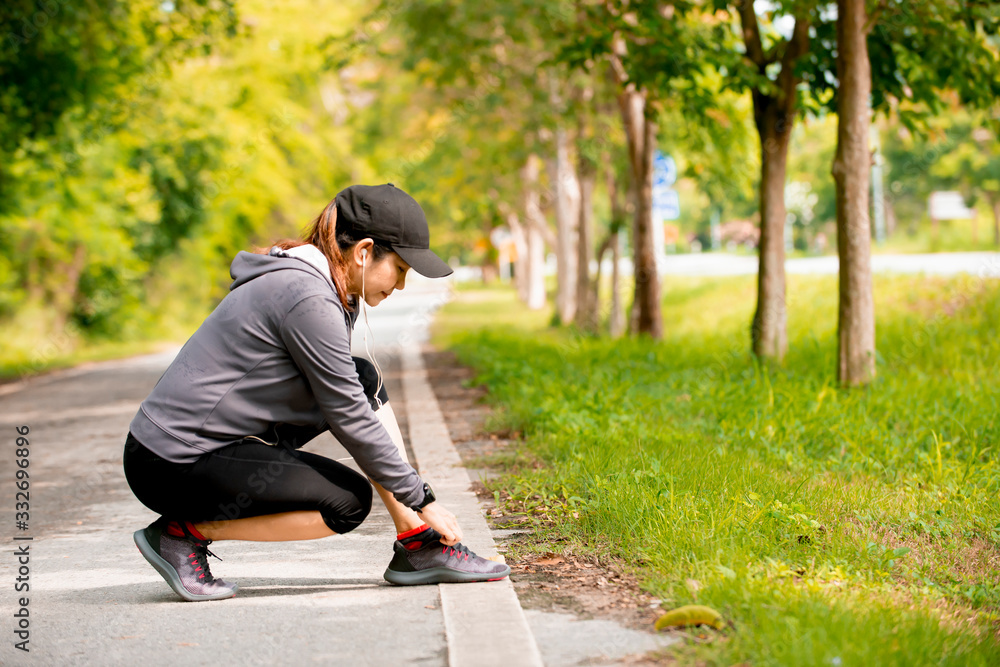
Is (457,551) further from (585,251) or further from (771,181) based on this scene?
(585,251)

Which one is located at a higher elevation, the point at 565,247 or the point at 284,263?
the point at 565,247

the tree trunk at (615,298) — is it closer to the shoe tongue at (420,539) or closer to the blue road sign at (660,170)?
the blue road sign at (660,170)

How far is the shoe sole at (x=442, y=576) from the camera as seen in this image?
13.1ft

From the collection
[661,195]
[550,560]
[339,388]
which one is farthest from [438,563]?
[661,195]

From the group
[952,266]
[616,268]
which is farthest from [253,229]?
[952,266]

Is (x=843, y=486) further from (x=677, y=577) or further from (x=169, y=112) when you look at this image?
(x=169, y=112)

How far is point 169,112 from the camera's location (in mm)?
22703

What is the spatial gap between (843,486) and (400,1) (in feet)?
39.1

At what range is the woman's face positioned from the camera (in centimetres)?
367

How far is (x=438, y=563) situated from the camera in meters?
4.01

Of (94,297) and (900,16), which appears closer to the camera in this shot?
(900,16)

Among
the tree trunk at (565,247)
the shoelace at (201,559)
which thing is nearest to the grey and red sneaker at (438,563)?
the shoelace at (201,559)

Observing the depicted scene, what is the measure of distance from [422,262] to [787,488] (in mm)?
2396

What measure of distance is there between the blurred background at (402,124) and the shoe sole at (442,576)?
261cm
